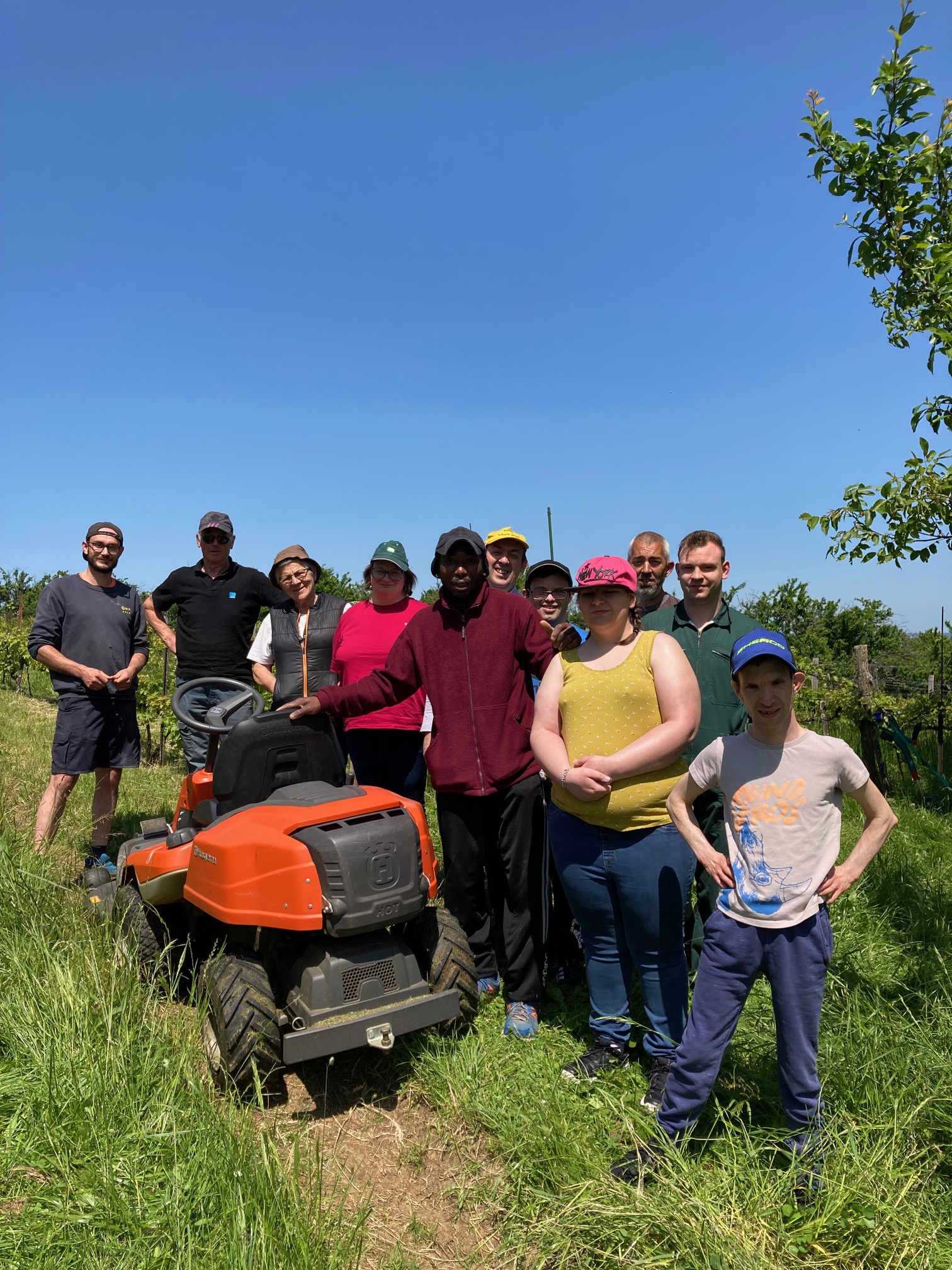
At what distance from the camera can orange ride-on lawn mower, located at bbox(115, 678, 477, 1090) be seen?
9.50ft

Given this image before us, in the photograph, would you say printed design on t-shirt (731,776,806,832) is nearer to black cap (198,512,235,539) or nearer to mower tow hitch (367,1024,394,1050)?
mower tow hitch (367,1024,394,1050)

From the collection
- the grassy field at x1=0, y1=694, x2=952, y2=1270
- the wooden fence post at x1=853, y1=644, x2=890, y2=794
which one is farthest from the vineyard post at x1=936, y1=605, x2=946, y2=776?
the grassy field at x1=0, y1=694, x2=952, y2=1270

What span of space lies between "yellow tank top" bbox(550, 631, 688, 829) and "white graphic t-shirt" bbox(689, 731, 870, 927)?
460mm

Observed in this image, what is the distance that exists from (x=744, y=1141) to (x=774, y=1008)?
46 cm

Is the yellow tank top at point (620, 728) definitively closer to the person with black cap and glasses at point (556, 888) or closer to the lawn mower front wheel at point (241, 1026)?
the person with black cap and glasses at point (556, 888)

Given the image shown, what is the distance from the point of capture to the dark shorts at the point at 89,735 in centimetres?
549

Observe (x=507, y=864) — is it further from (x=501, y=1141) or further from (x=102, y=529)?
(x=102, y=529)

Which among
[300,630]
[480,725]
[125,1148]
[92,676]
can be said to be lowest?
[125,1148]

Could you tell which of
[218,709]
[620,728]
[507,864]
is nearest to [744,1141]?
[620,728]

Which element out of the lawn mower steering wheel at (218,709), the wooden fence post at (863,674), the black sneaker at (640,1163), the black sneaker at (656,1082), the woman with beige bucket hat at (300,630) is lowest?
the black sneaker at (656,1082)

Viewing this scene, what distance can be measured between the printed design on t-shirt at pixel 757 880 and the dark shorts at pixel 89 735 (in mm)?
4242

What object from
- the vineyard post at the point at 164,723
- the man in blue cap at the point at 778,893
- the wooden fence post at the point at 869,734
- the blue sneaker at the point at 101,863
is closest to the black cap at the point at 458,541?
the man in blue cap at the point at 778,893

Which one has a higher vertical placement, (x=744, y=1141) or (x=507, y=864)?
(x=507, y=864)

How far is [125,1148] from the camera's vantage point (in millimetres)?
2496
